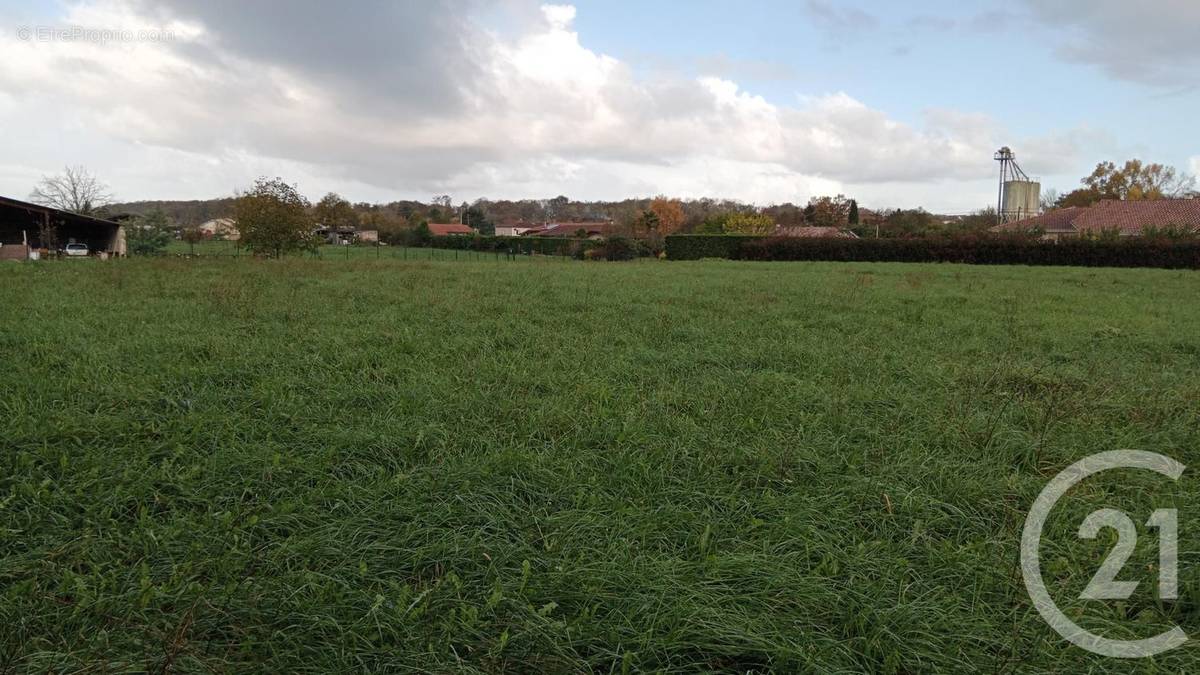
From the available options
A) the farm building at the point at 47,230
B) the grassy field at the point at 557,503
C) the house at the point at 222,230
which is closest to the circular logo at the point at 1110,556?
the grassy field at the point at 557,503

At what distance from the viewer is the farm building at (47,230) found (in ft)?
89.1

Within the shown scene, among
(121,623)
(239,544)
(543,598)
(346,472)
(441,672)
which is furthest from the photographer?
(346,472)

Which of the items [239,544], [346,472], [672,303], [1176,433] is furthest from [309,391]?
[672,303]

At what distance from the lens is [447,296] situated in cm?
1051

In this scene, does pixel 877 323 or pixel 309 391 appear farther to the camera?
pixel 877 323

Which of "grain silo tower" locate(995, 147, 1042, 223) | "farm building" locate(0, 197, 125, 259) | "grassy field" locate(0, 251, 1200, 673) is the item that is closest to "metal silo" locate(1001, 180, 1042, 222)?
"grain silo tower" locate(995, 147, 1042, 223)

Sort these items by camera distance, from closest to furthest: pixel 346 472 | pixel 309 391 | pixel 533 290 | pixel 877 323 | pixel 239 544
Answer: pixel 239 544
pixel 346 472
pixel 309 391
pixel 877 323
pixel 533 290

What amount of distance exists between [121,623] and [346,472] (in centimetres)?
122

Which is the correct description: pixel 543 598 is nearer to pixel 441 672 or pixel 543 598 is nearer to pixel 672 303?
pixel 441 672

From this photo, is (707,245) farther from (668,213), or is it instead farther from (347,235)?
(347,235)

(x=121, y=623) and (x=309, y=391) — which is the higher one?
(x=309, y=391)

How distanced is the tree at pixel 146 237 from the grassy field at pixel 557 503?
115 ft

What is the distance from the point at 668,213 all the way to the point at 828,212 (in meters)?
18.4

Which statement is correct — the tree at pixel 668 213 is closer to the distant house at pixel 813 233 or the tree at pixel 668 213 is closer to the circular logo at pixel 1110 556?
the distant house at pixel 813 233
